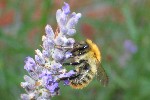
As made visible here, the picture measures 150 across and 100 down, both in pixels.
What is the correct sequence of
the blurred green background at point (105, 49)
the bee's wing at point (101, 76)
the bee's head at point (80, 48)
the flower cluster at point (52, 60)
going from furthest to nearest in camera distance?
the blurred green background at point (105, 49) → the bee's wing at point (101, 76) → the bee's head at point (80, 48) → the flower cluster at point (52, 60)

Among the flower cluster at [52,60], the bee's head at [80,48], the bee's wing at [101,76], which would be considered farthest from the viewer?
the bee's wing at [101,76]

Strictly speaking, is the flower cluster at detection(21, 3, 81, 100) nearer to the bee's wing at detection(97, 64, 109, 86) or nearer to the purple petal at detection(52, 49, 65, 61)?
the purple petal at detection(52, 49, 65, 61)

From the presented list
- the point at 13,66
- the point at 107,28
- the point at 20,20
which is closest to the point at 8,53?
the point at 13,66

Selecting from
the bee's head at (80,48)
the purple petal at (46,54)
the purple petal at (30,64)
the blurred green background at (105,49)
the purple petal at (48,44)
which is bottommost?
the purple petal at (30,64)

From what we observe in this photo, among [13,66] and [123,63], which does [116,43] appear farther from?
[13,66]

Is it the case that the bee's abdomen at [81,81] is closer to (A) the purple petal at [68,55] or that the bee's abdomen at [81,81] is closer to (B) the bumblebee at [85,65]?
(B) the bumblebee at [85,65]

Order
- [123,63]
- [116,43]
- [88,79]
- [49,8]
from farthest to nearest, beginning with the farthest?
[116,43]
[123,63]
[49,8]
[88,79]

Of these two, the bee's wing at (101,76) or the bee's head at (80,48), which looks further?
the bee's wing at (101,76)

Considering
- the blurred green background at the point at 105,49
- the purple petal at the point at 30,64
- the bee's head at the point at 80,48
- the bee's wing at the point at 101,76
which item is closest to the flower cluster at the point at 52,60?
the purple petal at the point at 30,64

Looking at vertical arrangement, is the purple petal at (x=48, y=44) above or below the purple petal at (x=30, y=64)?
above
